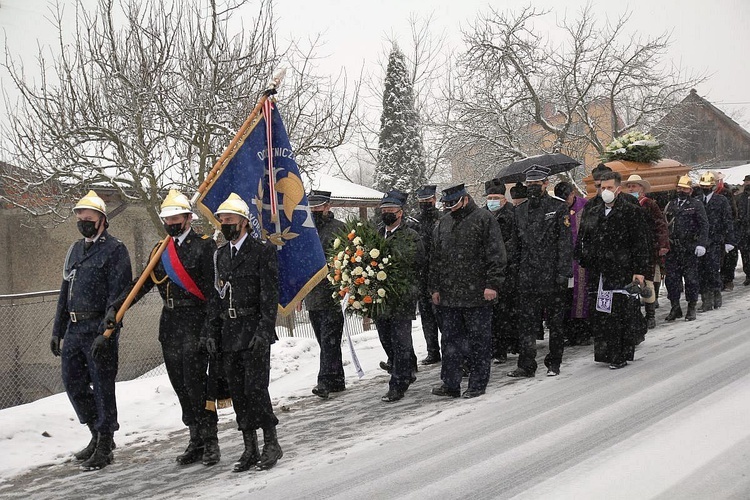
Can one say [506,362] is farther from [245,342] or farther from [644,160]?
[644,160]

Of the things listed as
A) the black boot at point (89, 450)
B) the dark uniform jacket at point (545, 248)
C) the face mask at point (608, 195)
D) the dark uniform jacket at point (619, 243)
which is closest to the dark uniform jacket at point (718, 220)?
the dark uniform jacket at point (619, 243)

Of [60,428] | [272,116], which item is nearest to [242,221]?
[272,116]

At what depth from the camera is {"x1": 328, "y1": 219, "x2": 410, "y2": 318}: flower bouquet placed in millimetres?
8078

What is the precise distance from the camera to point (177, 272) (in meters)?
6.25

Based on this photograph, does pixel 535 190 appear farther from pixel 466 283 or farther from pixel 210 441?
pixel 210 441

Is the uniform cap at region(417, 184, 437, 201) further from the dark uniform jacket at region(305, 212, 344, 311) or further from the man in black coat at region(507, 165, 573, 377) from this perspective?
the man in black coat at region(507, 165, 573, 377)

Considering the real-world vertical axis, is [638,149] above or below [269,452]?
above

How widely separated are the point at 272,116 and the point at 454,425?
346 cm

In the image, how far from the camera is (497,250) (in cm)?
775

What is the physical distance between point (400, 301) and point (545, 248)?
181 centimetres

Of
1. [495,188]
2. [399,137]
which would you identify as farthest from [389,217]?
[399,137]

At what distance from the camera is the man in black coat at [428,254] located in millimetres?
9375

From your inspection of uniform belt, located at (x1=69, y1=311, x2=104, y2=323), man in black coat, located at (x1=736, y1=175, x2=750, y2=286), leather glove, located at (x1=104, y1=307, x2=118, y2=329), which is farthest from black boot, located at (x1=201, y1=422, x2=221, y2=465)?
man in black coat, located at (x1=736, y1=175, x2=750, y2=286)

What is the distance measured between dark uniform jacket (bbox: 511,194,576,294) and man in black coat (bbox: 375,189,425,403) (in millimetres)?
1251
